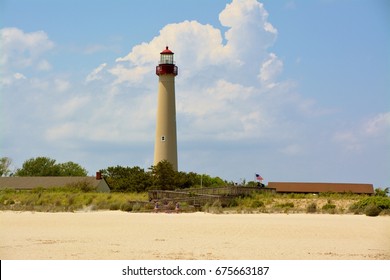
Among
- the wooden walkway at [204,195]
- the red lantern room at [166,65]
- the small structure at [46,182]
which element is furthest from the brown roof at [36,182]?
the wooden walkway at [204,195]

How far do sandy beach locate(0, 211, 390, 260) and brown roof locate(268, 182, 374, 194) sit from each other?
31495 millimetres

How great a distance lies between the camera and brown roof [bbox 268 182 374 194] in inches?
2076

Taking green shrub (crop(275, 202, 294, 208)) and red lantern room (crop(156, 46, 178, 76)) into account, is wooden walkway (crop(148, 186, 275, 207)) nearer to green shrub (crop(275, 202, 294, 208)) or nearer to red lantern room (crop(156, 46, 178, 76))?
green shrub (crop(275, 202, 294, 208))

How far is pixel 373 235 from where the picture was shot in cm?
1706

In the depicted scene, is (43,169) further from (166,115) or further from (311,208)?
(311,208)

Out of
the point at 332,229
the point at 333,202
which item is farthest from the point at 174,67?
the point at 332,229

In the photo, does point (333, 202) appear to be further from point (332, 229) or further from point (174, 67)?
point (174, 67)

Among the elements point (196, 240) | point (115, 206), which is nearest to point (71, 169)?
point (115, 206)

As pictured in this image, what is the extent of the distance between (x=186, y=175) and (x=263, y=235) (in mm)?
28893

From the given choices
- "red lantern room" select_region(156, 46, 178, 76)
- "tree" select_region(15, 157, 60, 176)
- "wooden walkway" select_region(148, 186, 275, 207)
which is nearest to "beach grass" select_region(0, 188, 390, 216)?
"wooden walkway" select_region(148, 186, 275, 207)

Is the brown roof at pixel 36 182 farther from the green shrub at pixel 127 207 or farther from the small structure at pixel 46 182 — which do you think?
the green shrub at pixel 127 207

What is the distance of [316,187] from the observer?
54.2 m

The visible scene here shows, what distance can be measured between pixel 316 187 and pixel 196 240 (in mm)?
40356
